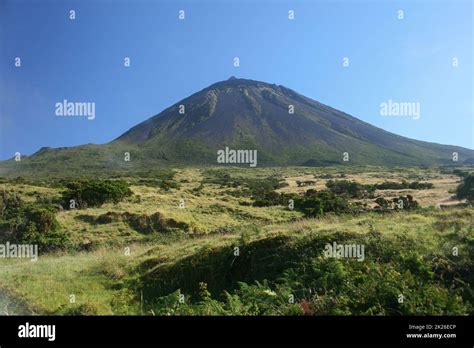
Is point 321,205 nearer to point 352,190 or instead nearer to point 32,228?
point 32,228

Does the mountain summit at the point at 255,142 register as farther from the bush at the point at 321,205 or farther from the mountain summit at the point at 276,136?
the bush at the point at 321,205

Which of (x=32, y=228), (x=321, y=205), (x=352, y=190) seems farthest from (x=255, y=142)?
(x=32, y=228)

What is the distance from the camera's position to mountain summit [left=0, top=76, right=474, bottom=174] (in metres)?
110

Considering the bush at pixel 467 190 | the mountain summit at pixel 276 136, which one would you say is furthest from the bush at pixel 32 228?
the mountain summit at pixel 276 136

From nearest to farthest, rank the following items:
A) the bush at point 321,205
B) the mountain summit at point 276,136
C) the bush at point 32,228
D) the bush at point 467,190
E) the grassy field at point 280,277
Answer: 1. the grassy field at point 280,277
2. the bush at point 32,228
3. the bush at point 321,205
4. the bush at point 467,190
5. the mountain summit at point 276,136

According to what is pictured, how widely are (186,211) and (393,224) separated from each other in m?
19.0

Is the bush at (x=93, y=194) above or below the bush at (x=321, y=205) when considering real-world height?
above

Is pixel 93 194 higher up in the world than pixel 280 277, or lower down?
higher up

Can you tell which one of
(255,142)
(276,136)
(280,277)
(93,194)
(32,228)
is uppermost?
(276,136)

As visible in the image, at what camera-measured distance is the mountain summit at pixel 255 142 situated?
10977 centimetres

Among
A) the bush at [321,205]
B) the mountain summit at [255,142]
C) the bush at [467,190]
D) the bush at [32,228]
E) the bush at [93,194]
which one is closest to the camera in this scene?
the bush at [32,228]

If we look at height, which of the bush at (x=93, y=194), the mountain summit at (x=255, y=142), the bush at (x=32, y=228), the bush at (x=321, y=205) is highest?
the mountain summit at (x=255, y=142)

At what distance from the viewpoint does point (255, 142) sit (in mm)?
138000

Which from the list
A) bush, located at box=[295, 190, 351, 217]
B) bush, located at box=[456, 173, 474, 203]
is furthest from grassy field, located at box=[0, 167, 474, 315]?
bush, located at box=[456, 173, 474, 203]
